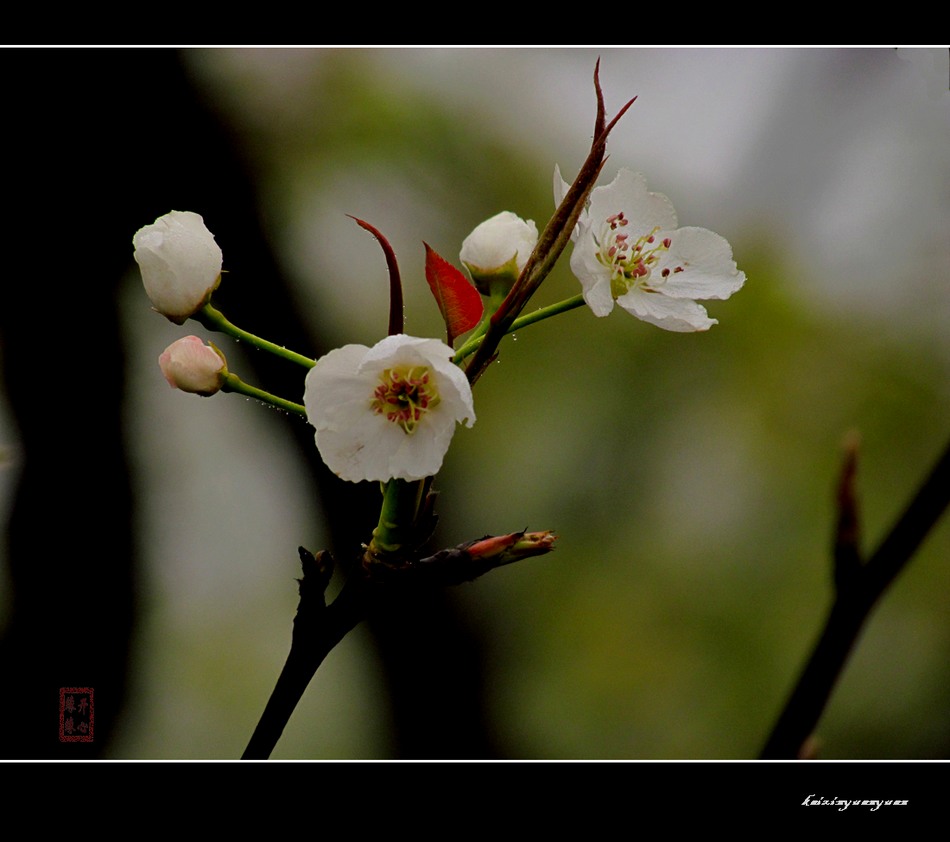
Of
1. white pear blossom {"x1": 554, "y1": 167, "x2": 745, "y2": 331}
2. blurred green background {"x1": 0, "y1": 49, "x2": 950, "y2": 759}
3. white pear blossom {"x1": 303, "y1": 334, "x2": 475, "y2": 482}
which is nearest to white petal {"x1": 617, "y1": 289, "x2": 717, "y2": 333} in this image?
white pear blossom {"x1": 554, "y1": 167, "x2": 745, "y2": 331}

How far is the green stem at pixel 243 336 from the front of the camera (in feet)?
1.75

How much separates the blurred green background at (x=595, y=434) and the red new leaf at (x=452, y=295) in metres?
0.91

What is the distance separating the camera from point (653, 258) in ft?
2.02

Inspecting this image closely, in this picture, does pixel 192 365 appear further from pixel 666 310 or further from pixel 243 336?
pixel 666 310

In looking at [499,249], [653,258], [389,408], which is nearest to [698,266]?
[653,258]

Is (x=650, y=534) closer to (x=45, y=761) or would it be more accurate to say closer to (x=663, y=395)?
(x=663, y=395)

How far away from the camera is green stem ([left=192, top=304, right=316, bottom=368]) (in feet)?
1.75

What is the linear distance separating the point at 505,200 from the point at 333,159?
0.48 meters

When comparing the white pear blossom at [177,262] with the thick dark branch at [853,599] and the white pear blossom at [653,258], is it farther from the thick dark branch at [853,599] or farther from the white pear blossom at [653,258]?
the thick dark branch at [853,599]

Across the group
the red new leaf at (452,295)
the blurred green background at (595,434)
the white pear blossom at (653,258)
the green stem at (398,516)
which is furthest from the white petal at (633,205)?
the blurred green background at (595,434)

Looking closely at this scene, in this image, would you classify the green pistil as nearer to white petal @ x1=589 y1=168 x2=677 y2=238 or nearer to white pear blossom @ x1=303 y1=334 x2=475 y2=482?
white pear blossom @ x1=303 y1=334 x2=475 y2=482

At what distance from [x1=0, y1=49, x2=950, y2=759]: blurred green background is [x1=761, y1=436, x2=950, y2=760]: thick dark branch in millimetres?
1135

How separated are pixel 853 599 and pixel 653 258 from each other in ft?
1.12
